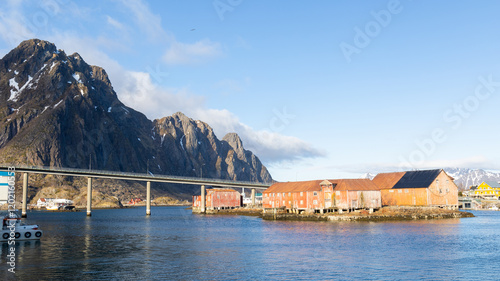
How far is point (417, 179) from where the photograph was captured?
422ft

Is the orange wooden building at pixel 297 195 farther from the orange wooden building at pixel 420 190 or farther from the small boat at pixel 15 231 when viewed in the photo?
the small boat at pixel 15 231

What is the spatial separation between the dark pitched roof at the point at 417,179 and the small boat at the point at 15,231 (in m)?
99.8

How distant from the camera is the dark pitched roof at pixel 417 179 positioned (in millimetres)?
125062

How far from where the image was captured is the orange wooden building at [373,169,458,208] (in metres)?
124

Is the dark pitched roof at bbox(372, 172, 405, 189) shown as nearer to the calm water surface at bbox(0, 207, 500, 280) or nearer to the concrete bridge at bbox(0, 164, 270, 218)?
the calm water surface at bbox(0, 207, 500, 280)

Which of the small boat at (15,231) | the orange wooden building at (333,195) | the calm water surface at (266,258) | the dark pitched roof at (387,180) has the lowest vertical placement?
the calm water surface at (266,258)

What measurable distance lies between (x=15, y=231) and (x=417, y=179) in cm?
10692

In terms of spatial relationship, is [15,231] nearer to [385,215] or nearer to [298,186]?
[385,215]

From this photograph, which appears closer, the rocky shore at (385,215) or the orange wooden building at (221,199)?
the rocky shore at (385,215)

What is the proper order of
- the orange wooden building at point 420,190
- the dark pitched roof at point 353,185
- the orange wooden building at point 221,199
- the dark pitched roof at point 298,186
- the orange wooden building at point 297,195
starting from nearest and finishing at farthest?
the dark pitched roof at point 353,185
the orange wooden building at point 420,190
the orange wooden building at point 297,195
the dark pitched roof at point 298,186
the orange wooden building at point 221,199

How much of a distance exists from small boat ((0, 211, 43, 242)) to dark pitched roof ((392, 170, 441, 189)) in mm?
99778

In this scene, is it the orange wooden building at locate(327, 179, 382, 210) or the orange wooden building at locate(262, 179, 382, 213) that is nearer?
the orange wooden building at locate(327, 179, 382, 210)

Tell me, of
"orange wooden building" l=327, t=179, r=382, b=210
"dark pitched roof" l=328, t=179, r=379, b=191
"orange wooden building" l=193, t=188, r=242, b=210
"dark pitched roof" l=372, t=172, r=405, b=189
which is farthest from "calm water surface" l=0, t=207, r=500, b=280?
"orange wooden building" l=193, t=188, r=242, b=210

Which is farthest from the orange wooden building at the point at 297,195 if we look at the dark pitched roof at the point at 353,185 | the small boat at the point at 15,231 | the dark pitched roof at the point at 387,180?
the small boat at the point at 15,231
